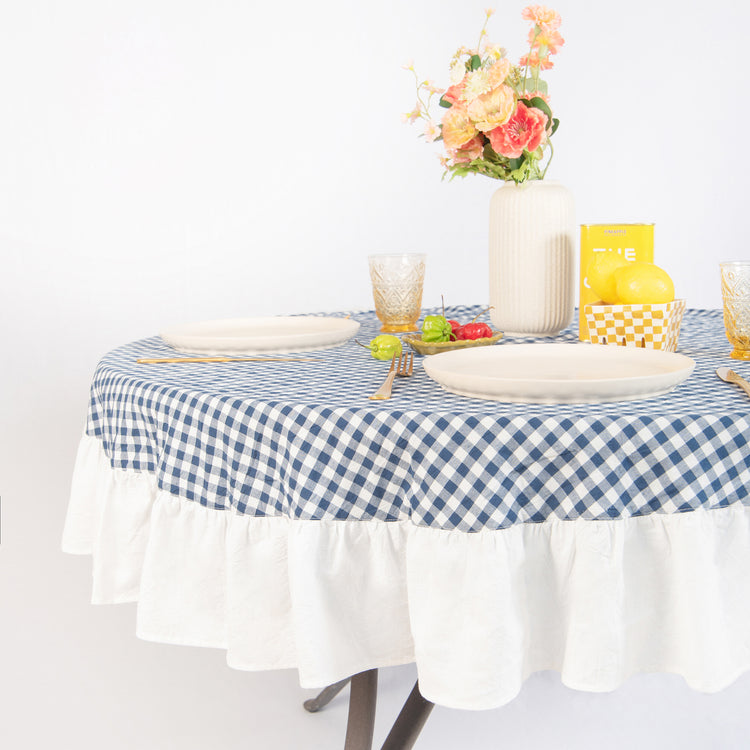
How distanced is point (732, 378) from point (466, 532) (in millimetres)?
456

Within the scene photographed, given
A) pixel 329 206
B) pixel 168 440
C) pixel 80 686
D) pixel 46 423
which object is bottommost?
pixel 80 686

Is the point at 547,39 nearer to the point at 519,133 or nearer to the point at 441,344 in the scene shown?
the point at 519,133

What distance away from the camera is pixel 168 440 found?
46.6 inches

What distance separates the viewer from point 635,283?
1.38 meters

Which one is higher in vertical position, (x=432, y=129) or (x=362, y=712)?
(x=432, y=129)

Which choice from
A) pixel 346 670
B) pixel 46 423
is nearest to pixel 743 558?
pixel 346 670

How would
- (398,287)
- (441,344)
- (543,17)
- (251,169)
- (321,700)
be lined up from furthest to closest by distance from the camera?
(251,169), (321,700), (398,287), (543,17), (441,344)

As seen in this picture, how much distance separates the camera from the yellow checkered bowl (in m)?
1.39

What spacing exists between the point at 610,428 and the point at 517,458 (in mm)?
115

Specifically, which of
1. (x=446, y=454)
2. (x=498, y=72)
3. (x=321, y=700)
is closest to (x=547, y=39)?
(x=498, y=72)

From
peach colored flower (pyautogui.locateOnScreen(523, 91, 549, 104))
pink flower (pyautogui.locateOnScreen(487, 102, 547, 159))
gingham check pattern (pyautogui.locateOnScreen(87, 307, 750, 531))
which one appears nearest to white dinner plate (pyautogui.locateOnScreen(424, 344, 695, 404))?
gingham check pattern (pyautogui.locateOnScreen(87, 307, 750, 531))

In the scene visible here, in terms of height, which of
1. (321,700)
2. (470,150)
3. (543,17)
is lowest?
(321,700)

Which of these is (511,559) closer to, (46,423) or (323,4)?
(46,423)

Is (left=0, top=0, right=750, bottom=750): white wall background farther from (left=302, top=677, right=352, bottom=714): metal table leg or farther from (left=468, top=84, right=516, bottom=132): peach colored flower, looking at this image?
(left=468, top=84, right=516, bottom=132): peach colored flower
